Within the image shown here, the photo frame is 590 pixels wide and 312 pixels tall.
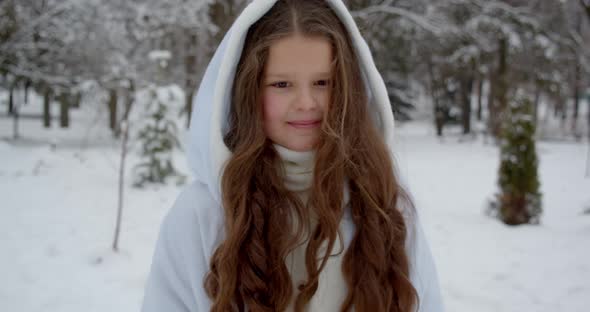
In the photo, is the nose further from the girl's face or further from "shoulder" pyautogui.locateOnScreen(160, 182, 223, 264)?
"shoulder" pyautogui.locateOnScreen(160, 182, 223, 264)

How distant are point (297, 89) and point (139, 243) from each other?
4350mm

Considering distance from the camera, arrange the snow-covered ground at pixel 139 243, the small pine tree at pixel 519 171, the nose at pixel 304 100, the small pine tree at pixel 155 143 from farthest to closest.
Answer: the small pine tree at pixel 155 143, the small pine tree at pixel 519 171, the snow-covered ground at pixel 139 243, the nose at pixel 304 100

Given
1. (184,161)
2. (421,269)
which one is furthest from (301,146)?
(184,161)

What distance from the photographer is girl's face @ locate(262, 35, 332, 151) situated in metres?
1.22

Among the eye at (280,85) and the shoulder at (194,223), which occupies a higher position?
the eye at (280,85)

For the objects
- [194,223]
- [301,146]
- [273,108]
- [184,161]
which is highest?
[273,108]

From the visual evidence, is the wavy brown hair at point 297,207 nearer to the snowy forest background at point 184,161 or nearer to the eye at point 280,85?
the eye at point 280,85

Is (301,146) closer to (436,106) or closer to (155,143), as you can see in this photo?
(155,143)

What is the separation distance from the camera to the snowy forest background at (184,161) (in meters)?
4.03

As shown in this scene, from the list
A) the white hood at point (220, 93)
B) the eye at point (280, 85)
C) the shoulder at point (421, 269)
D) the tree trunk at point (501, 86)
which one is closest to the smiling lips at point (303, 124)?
the eye at point (280, 85)

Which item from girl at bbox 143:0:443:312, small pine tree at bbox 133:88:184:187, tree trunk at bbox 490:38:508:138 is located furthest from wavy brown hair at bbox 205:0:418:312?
tree trunk at bbox 490:38:508:138

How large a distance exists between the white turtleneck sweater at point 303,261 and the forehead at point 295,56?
23 centimetres

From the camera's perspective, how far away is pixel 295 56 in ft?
4.01

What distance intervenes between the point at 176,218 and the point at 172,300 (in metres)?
0.24
